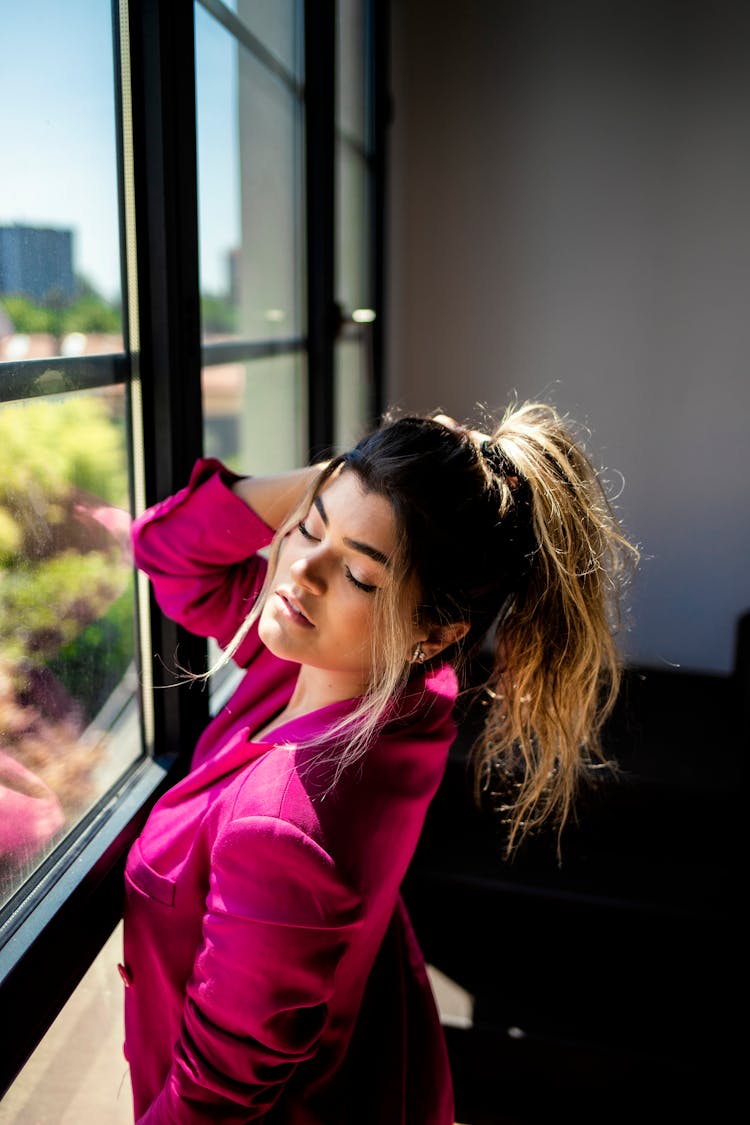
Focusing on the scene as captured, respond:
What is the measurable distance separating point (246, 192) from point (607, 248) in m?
1.70

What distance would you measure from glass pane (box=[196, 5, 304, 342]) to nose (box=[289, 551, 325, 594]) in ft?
2.22

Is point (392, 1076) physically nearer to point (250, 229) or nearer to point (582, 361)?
point (250, 229)

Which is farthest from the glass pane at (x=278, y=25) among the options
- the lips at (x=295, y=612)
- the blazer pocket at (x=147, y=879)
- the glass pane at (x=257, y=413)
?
the blazer pocket at (x=147, y=879)

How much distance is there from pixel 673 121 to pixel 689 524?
123 centimetres

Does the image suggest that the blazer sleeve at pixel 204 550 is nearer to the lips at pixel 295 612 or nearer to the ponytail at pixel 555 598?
the lips at pixel 295 612

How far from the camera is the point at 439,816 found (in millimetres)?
2590

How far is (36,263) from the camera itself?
88 centimetres

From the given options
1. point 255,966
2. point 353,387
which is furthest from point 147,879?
point 353,387

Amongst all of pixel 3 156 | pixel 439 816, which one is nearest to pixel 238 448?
pixel 3 156

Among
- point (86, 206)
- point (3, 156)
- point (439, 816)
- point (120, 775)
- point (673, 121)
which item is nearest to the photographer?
point (3, 156)

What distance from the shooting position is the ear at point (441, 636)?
885 millimetres

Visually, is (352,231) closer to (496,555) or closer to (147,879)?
(496,555)

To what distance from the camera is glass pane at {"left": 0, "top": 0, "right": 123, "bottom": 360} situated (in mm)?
837

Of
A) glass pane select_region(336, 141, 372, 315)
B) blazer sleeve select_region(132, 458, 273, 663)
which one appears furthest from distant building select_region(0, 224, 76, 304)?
glass pane select_region(336, 141, 372, 315)
